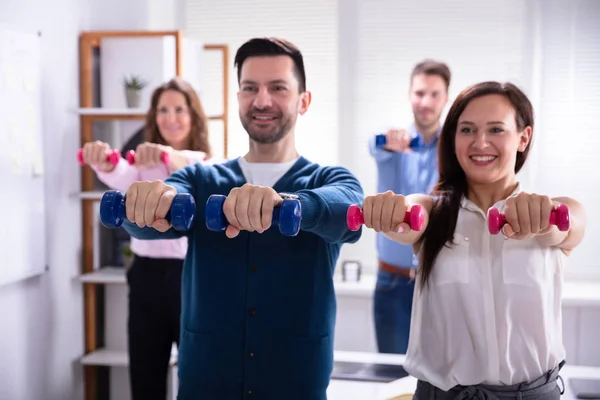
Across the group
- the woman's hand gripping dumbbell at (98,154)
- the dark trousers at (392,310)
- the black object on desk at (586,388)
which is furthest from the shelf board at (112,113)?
the black object on desk at (586,388)

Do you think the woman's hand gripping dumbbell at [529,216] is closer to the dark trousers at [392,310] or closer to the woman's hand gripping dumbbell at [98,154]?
the woman's hand gripping dumbbell at [98,154]

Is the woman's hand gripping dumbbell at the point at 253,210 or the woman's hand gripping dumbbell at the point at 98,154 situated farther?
the woman's hand gripping dumbbell at the point at 98,154

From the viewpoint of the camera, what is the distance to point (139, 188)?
4.33 ft

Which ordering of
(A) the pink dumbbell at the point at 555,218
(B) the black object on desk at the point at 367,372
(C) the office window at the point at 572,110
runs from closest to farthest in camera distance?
1. (A) the pink dumbbell at the point at 555,218
2. (B) the black object on desk at the point at 367,372
3. (C) the office window at the point at 572,110

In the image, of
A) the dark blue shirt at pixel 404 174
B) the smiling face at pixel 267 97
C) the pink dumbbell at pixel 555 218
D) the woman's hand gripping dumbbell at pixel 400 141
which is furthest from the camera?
the dark blue shirt at pixel 404 174

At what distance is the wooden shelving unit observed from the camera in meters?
3.40

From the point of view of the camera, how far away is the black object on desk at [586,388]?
204cm

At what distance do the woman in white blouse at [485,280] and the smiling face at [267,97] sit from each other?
1.15ft

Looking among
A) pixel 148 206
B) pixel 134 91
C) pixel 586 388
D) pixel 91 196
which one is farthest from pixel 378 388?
pixel 134 91

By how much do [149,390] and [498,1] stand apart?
261 centimetres

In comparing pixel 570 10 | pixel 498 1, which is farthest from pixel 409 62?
pixel 570 10

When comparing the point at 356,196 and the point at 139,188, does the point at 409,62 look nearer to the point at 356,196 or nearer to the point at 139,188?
the point at 356,196

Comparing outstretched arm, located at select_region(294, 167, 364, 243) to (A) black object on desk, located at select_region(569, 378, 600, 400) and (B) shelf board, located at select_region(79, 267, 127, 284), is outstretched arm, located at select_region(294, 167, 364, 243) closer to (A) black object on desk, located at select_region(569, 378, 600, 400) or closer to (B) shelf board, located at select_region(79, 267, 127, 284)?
(A) black object on desk, located at select_region(569, 378, 600, 400)

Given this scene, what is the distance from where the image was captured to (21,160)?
2.95 metres
